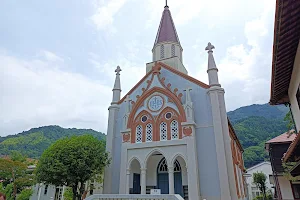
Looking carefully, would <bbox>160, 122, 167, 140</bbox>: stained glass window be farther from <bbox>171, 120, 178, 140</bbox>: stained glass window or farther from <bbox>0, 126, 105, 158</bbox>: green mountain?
<bbox>0, 126, 105, 158</bbox>: green mountain

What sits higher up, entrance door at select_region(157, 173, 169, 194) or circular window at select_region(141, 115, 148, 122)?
circular window at select_region(141, 115, 148, 122)

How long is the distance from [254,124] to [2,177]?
61.0 m

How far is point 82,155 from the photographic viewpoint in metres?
16.5

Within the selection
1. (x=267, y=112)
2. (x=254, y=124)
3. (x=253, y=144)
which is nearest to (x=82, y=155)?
(x=253, y=144)

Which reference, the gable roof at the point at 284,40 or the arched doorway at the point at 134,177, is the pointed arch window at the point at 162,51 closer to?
the arched doorway at the point at 134,177

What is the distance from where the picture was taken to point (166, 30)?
25.8m

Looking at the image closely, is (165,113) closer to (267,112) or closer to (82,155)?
(82,155)

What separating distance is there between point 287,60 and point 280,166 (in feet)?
49.9

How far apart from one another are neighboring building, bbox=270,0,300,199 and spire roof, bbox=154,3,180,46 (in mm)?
17430

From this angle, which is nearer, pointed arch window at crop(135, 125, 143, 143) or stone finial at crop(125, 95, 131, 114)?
pointed arch window at crop(135, 125, 143, 143)

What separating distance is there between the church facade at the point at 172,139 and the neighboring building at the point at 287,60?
7819 mm

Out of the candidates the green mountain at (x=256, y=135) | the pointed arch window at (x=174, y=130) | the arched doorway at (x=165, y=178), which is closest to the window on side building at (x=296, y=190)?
the arched doorway at (x=165, y=178)

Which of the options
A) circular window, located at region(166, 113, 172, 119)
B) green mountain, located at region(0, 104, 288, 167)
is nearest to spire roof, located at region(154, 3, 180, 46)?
circular window, located at region(166, 113, 172, 119)

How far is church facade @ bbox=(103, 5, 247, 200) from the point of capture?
15695 millimetres
